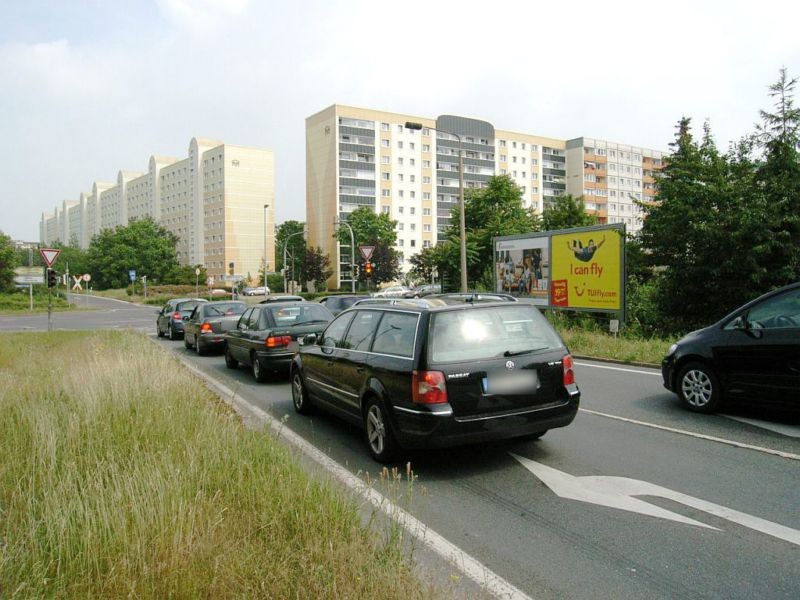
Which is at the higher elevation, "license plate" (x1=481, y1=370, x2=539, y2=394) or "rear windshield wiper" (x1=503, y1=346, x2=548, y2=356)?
"rear windshield wiper" (x1=503, y1=346, x2=548, y2=356)

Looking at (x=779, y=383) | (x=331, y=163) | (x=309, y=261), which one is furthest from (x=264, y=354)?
(x=331, y=163)

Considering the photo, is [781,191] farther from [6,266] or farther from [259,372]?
[6,266]

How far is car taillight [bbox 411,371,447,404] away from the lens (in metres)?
5.33

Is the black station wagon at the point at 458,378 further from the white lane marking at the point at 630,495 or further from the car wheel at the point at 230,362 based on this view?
the car wheel at the point at 230,362

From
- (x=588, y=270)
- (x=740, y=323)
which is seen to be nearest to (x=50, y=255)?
(x=588, y=270)

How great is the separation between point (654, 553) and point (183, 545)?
285cm

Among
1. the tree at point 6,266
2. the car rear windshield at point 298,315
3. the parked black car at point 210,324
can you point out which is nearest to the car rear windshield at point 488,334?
the car rear windshield at point 298,315

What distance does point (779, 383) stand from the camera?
22.6 ft

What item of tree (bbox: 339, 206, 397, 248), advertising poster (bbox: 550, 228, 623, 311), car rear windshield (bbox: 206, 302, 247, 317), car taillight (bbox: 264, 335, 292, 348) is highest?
tree (bbox: 339, 206, 397, 248)

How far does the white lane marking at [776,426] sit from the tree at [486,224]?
19004 mm

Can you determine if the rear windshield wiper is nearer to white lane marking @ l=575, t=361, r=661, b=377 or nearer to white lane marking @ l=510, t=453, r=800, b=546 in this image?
white lane marking @ l=510, t=453, r=800, b=546

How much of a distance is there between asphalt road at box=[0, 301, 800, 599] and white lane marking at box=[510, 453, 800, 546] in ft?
0.05

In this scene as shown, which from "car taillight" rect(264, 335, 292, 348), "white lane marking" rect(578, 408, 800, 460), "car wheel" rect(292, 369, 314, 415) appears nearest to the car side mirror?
"white lane marking" rect(578, 408, 800, 460)

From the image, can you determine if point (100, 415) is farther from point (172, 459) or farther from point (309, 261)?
point (309, 261)
